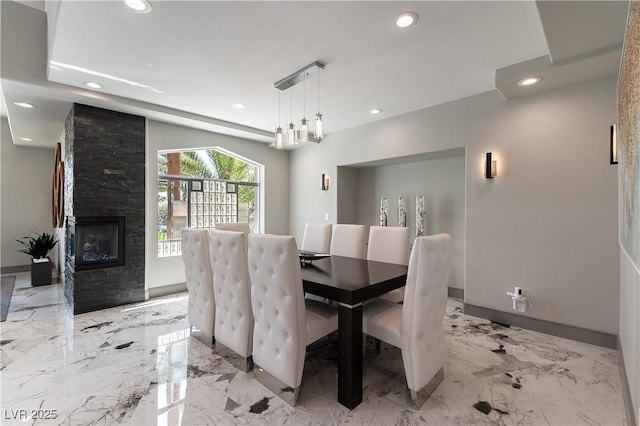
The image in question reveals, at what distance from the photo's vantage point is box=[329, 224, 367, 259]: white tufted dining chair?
3.18m

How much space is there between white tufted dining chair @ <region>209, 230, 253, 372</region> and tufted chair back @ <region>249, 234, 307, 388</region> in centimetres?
25

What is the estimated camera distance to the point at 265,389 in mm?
2020

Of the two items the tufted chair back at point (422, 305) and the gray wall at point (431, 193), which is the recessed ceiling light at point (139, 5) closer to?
the tufted chair back at point (422, 305)

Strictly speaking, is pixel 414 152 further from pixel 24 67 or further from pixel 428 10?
pixel 24 67

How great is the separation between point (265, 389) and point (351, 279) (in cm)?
98

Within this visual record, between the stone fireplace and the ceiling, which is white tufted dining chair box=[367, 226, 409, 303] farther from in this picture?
the stone fireplace

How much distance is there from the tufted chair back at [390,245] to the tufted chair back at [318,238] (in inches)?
26.1

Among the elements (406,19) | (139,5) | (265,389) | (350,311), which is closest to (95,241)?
(139,5)

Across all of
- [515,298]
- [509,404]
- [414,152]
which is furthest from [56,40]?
[515,298]

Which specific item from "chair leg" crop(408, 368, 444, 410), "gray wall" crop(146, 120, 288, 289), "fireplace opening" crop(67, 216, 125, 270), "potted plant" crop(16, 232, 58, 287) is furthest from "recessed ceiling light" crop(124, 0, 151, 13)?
"potted plant" crop(16, 232, 58, 287)

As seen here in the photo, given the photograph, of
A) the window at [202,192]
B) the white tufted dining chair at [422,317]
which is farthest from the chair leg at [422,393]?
the window at [202,192]

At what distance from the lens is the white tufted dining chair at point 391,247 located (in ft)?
9.10

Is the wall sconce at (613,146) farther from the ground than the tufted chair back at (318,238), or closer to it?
farther from the ground

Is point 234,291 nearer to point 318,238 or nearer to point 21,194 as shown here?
point 318,238
